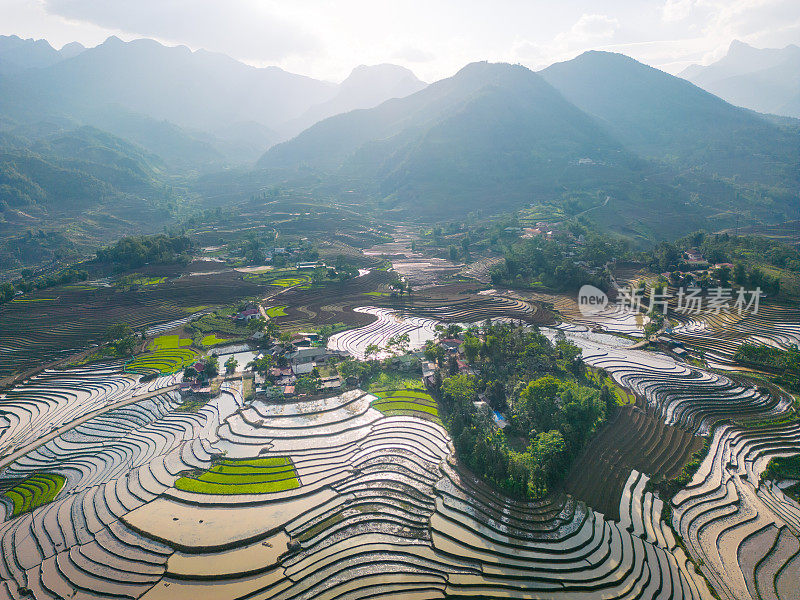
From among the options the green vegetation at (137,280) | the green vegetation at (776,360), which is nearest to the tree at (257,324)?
the green vegetation at (137,280)

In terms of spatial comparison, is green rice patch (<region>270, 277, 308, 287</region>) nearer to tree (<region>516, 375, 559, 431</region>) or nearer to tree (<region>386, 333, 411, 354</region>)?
tree (<region>386, 333, 411, 354</region>)

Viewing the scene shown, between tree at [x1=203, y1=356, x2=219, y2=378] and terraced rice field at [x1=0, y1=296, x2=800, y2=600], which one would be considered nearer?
terraced rice field at [x1=0, y1=296, x2=800, y2=600]

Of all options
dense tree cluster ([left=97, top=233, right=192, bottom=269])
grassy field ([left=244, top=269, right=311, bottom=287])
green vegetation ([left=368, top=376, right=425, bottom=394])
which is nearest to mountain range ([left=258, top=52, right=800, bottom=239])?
grassy field ([left=244, top=269, right=311, bottom=287])

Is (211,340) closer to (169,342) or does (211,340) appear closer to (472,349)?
(169,342)

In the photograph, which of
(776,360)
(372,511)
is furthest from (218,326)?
(776,360)

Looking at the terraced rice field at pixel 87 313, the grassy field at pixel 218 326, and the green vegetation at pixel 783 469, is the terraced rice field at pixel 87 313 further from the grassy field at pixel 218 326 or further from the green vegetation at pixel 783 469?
the green vegetation at pixel 783 469

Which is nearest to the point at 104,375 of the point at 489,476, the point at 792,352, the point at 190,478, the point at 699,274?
the point at 190,478
